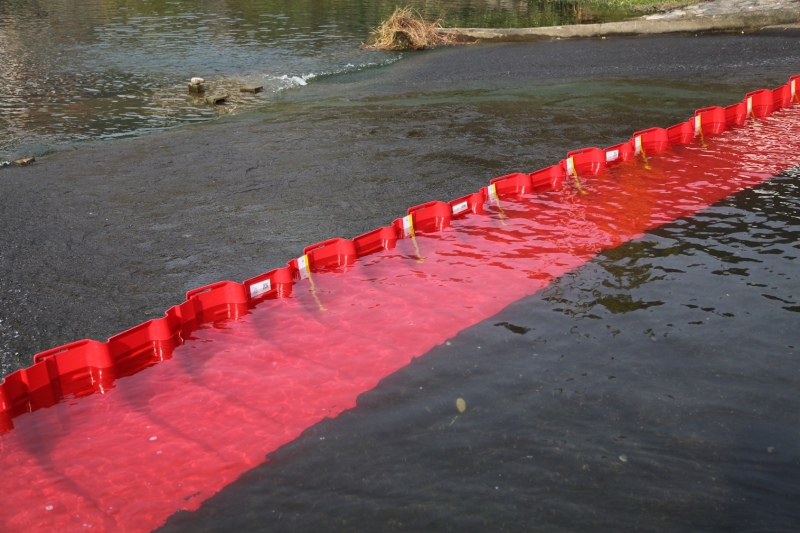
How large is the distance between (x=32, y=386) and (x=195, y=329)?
4.64ft

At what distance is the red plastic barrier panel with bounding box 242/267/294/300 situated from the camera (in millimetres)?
5977

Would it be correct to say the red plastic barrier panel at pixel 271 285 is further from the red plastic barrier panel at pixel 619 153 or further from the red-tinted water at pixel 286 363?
the red plastic barrier panel at pixel 619 153

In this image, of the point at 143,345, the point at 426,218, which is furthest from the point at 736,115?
the point at 143,345

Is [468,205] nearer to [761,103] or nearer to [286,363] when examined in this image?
[286,363]

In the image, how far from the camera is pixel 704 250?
21.6 ft

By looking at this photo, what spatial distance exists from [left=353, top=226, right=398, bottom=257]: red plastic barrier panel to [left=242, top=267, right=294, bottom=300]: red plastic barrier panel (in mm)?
933

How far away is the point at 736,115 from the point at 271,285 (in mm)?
9572

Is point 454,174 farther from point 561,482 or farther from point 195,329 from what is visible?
point 561,482

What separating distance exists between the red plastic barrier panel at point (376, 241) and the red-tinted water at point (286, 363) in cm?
15

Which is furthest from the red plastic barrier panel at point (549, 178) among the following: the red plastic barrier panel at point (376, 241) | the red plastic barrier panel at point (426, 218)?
the red plastic barrier panel at point (376, 241)

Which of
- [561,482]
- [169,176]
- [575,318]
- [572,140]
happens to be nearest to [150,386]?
[561,482]

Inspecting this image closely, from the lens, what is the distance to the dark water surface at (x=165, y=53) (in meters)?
13.8

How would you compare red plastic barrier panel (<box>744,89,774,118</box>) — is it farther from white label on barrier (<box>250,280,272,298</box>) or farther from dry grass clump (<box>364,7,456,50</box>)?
dry grass clump (<box>364,7,456,50</box>)

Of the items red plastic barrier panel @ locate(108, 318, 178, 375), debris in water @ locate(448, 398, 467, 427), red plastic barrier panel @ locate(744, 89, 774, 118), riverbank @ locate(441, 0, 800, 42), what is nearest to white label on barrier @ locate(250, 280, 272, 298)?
red plastic barrier panel @ locate(108, 318, 178, 375)
